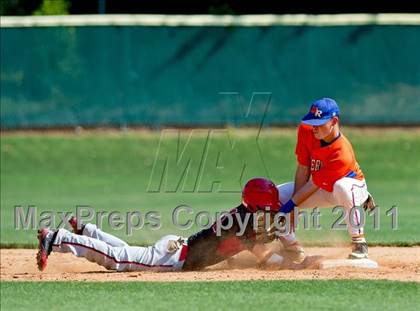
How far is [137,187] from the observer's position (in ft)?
54.4

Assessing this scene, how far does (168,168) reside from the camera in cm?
1842

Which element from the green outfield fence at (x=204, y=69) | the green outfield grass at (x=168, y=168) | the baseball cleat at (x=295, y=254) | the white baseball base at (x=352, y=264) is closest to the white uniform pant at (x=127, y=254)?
the baseball cleat at (x=295, y=254)

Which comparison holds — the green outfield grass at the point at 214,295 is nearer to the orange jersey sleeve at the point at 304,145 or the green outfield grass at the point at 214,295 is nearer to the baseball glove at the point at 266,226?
the baseball glove at the point at 266,226

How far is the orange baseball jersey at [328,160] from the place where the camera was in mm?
8508

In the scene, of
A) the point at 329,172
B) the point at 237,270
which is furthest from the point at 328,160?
the point at 237,270

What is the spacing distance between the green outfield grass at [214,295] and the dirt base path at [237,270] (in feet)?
1.36

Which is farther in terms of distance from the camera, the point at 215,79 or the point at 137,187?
the point at 215,79

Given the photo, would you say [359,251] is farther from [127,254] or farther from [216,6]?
[216,6]

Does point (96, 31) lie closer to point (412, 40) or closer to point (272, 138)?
point (272, 138)

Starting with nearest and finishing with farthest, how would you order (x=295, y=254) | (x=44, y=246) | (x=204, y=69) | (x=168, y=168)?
Answer: (x=44, y=246)
(x=295, y=254)
(x=168, y=168)
(x=204, y=69)

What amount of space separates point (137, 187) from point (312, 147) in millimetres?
8207

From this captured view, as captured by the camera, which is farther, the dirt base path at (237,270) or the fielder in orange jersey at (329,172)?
the fielder in orange jersey at (329,172)

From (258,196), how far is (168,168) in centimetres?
1005

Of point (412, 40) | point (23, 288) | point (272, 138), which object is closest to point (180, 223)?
point (23, 288)
